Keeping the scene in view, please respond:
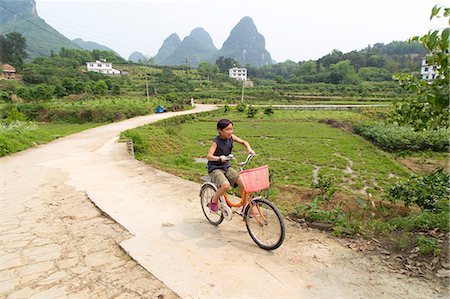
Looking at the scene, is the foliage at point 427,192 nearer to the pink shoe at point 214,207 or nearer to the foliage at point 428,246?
the foliage at point 428,246

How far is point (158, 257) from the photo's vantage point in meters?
3.22

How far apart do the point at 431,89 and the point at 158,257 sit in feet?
11.4

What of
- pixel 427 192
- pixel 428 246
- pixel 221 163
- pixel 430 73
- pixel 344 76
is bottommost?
pixel 428 246

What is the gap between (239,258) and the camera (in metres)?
3.14

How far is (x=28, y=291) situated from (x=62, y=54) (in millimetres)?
85048

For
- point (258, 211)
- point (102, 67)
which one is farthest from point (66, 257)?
point (102, 67)

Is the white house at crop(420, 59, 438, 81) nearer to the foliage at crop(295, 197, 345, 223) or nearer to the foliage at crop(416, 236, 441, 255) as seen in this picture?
the foliage at crop(416, 236, 441, 255)

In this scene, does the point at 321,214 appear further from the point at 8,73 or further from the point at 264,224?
the point at 8,73

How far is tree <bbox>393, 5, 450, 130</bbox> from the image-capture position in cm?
232

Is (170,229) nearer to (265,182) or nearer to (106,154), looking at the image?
(265,182)

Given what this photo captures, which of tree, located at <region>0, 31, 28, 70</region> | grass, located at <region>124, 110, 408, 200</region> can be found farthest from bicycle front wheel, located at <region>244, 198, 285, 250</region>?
tree, located at <region>0, 31, 28, 70</region>

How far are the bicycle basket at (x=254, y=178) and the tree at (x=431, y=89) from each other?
181 centimetres

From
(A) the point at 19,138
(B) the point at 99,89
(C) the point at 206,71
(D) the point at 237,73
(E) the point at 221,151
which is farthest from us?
(D) the point at 237,73

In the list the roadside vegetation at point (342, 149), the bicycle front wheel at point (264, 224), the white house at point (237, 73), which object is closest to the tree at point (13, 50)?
the roadside vegetation at point (342, 149)
